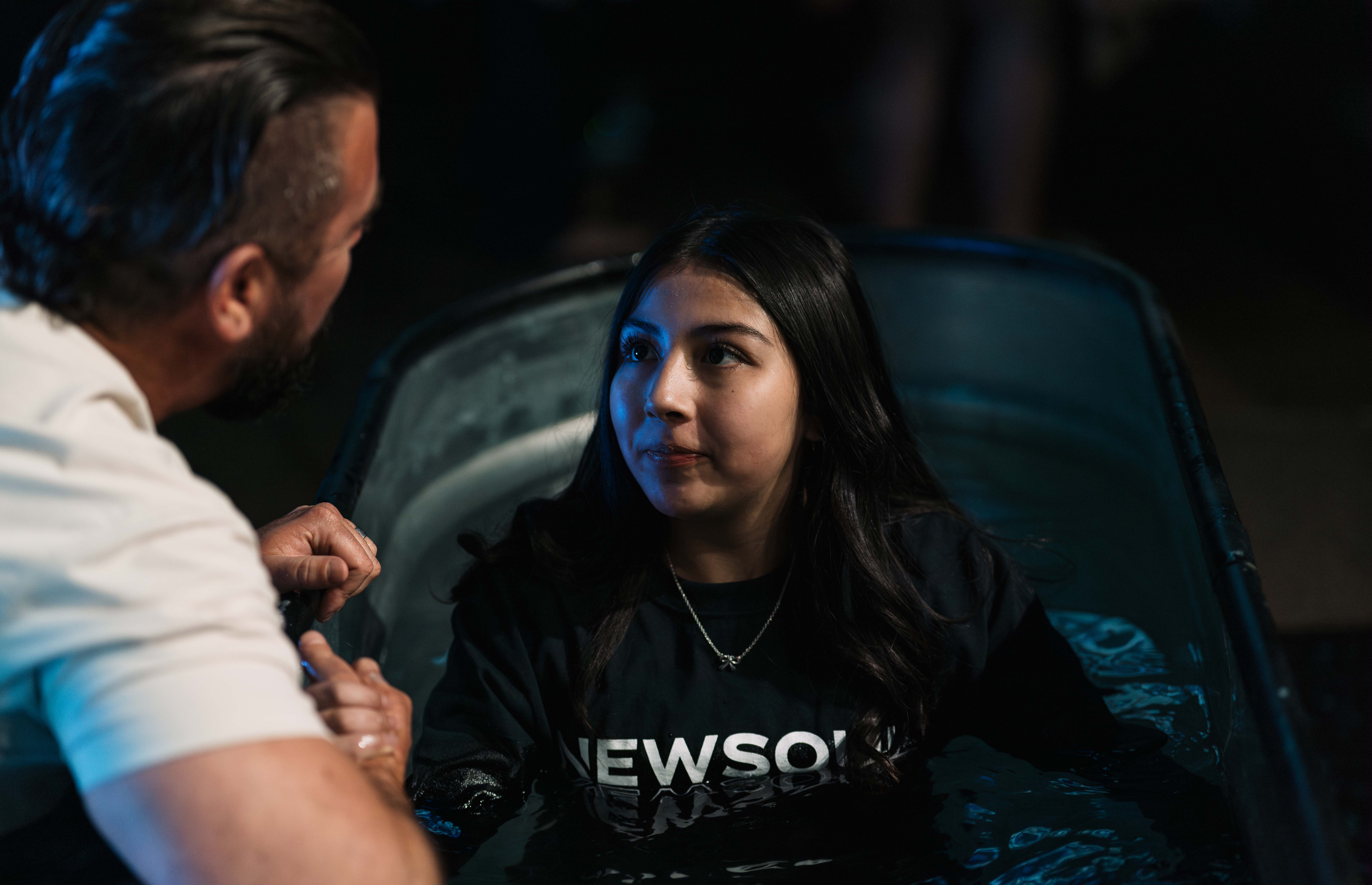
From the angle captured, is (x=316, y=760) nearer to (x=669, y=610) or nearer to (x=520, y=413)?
(x=669, y=610)

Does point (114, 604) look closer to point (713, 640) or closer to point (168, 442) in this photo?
point (168, 442)

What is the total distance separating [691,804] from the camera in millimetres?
929

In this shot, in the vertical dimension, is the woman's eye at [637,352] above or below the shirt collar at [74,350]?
below

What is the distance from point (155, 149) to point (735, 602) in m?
0.54

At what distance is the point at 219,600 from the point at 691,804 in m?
0.49

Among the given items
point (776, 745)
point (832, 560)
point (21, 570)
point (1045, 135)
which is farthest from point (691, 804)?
point (1045, 135)

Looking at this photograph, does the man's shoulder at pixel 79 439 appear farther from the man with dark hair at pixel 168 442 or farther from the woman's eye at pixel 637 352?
the woman's eye at pixel 637 352

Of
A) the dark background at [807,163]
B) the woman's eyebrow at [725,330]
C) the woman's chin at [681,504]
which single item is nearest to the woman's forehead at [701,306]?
the woman's eyebrow at [725,330]

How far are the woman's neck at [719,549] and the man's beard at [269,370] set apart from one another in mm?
331

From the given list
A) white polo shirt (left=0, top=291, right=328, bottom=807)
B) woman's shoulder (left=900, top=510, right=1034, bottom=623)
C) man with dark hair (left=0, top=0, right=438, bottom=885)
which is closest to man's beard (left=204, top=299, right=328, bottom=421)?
man with dark hair (left=0, top=0, right=438, bottom=885)

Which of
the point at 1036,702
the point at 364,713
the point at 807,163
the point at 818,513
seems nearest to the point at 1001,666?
the point at 1036,702

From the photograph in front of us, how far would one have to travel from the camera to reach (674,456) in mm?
883

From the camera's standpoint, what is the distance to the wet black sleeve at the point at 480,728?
87 centimetres

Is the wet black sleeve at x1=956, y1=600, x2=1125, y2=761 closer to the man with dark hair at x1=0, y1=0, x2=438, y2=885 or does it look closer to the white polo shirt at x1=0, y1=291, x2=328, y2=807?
the man with dark hair at x1=0, y1=0, x2=438, y2=885
